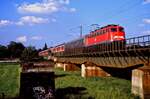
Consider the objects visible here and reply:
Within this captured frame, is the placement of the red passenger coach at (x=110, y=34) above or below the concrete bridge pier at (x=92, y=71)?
above

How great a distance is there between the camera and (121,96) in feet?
109

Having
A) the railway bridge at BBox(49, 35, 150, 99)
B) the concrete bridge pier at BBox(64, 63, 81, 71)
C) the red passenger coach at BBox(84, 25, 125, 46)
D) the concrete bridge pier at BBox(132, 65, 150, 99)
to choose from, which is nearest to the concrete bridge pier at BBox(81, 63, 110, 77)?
the railway bridge at BBox(49, 35, 150, 99)

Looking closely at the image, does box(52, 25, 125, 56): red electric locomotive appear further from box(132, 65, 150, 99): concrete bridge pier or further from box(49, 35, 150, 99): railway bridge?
box(132, 65, 150, 99): concrete bridge pier

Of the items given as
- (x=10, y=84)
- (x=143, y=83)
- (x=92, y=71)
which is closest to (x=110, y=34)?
(x=92, y=71)

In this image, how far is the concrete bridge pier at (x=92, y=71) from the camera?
5828cm

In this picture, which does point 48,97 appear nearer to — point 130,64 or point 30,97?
point 30,97

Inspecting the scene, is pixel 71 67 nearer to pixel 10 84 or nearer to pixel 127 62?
pixel 10 84

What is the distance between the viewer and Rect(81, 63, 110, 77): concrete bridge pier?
58281 mm

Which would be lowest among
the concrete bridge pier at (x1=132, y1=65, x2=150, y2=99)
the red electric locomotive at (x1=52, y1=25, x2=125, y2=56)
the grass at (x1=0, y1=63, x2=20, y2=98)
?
the grass at (x1=0, y1=63, x2=20, y2=98)

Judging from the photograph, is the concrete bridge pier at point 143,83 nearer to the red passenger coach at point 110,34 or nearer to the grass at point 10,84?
the grass at point 10,84

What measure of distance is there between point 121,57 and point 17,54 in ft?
514

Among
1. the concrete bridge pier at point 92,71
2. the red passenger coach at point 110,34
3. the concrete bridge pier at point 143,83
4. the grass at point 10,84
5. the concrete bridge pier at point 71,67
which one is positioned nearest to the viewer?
the concrete bridge pier at point 143,83

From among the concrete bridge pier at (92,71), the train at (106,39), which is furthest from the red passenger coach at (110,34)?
the concrete bridge pier at (92,71)

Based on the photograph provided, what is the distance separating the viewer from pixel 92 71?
58750mm
